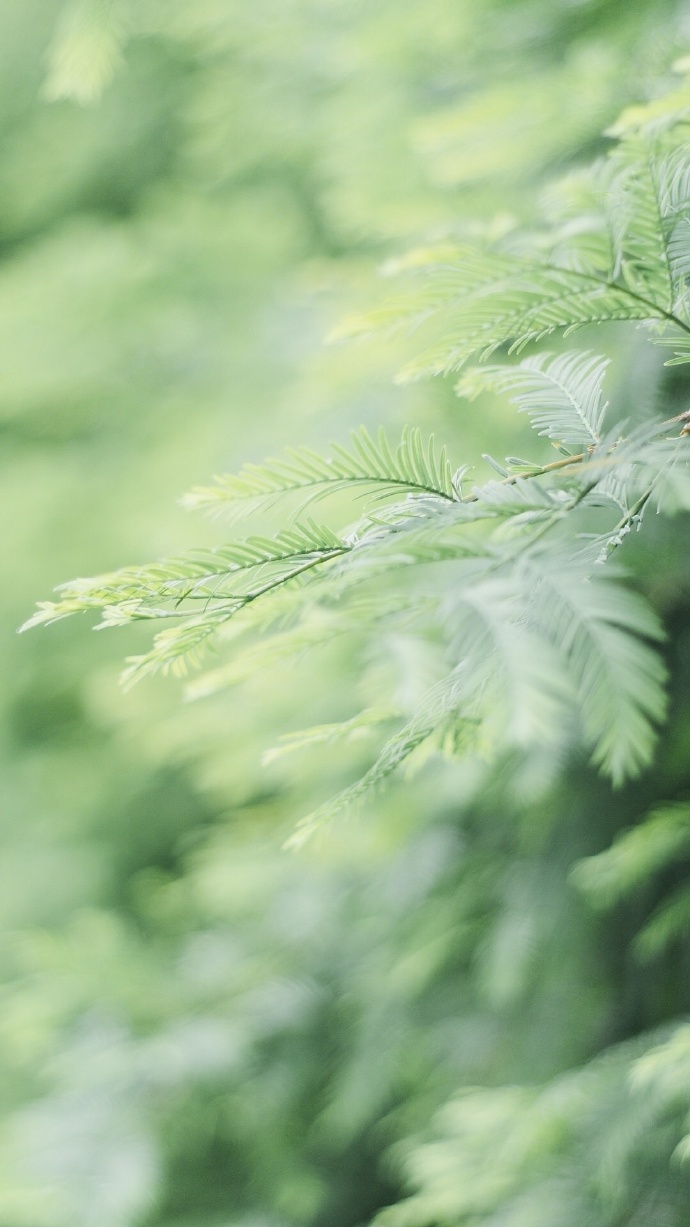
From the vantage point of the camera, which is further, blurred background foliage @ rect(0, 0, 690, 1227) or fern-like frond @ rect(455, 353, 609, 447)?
blurred background foliage @ rect(0, 0, 690, 1227)

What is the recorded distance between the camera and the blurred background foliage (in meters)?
1.40

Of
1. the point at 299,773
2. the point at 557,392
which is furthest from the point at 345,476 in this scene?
the point at 299,773

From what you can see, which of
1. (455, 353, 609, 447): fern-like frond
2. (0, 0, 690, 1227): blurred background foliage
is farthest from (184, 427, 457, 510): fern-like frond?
(0, 0, 690, 1227): blurred background foliage

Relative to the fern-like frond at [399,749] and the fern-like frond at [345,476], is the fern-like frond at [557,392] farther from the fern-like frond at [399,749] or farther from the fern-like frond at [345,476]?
the fern-like frond at [399,749]

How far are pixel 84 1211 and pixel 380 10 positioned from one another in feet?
8.39

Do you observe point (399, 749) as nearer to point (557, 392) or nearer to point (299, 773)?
point (557, 392)

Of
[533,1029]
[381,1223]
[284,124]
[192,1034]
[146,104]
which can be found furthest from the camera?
[146,104]

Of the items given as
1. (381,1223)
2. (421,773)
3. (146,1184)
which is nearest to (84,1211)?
(146,1184)

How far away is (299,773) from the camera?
1886 mm

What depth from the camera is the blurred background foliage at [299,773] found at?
140cm

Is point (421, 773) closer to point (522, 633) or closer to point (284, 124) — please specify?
point (522, 633)

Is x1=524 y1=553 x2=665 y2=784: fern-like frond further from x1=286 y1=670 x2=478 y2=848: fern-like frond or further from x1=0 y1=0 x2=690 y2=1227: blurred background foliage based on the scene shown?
x1=0 y1=0 x2=690 y2=1227: blurred background foliage

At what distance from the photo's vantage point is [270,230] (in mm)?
2963

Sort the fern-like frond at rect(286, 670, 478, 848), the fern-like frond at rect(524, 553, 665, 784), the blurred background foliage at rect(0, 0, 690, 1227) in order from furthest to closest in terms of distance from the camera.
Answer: the blurred background foliage at rect(0, 0, 690, 1227) < the fern-like frond at rect(286, 670, 478, 848) < the fern-like frond at rect(524, 553, 665, 784)
